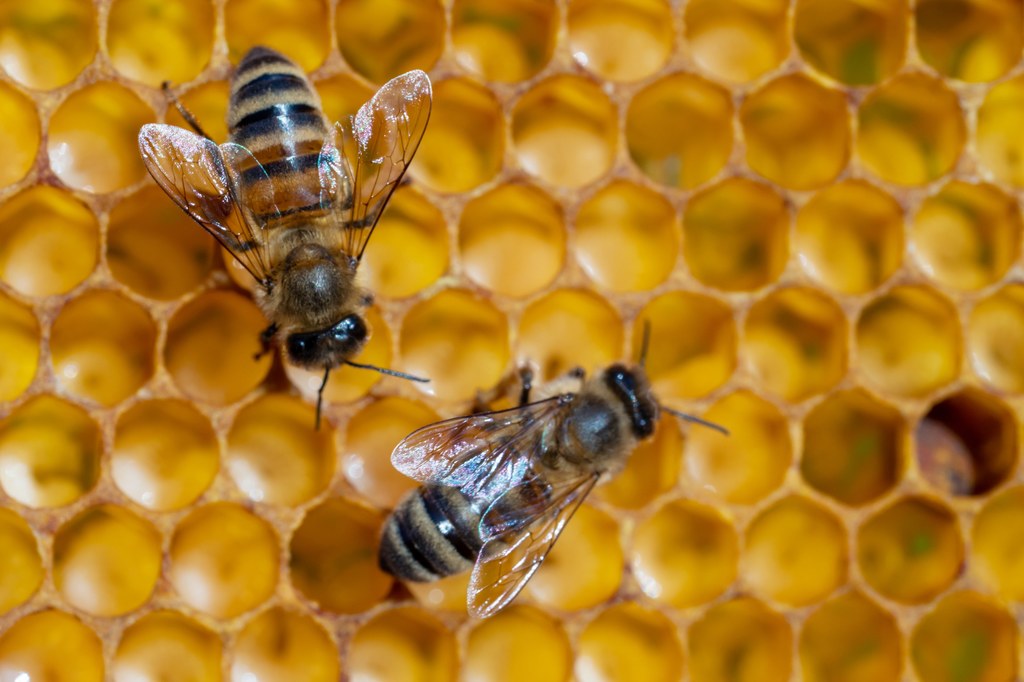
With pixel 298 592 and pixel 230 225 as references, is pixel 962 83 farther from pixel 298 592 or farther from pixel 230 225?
pixel 298 592

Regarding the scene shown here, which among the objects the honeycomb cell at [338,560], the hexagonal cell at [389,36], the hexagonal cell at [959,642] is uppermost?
the hexagonal cell at [389,36]

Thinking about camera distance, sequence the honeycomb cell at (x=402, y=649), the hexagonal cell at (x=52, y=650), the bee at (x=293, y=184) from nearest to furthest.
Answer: the bee at (x=293, y=184), the hexagonal cell at (x=52, y=650), the honeycomb cell at (x=402, y=649)

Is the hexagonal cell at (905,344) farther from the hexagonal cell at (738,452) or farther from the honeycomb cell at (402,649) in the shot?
the honeycomb cell at (402,649)

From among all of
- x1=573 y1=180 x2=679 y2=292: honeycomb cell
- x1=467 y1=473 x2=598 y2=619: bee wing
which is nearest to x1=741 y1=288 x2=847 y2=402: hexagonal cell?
x1=573 y1=180 x2=679 y2=292: honeycomb cell

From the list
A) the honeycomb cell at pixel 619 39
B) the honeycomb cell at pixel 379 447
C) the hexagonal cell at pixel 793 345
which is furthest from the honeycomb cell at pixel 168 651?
the honeycomb cell at pixel 619 39

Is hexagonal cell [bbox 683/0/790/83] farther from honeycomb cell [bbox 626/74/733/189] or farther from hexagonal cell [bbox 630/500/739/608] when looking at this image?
hexagonal cell [bbox 630/500/739/608]

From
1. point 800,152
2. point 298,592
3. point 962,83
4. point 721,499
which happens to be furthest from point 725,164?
point 298,592
